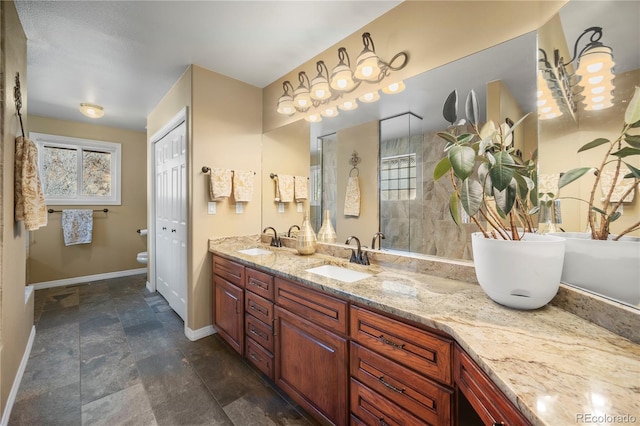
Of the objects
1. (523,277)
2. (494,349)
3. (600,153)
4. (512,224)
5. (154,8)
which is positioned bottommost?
(494,349)

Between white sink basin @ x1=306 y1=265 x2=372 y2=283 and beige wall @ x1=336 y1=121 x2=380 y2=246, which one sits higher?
beige wall @ x1=336 y1=121 x2=380 y2=246

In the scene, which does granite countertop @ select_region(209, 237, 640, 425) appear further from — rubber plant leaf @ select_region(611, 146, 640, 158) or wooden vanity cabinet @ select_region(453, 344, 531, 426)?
rubber plant leaf @ select_region(611, 146, 640, 158)

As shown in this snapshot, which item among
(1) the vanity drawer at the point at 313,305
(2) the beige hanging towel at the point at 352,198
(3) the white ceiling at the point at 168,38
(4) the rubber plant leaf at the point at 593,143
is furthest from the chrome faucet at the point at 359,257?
(3) the white ceiling at the point at 168,38

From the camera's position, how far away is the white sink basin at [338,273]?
1.65m

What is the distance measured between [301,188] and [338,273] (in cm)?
110

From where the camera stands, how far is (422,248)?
5.16 feet

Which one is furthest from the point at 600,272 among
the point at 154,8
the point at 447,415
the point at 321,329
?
the point at 154,8

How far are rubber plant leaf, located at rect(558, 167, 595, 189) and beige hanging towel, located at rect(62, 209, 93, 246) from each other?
5.50 meters

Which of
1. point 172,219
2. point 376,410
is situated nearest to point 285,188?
point 172,219

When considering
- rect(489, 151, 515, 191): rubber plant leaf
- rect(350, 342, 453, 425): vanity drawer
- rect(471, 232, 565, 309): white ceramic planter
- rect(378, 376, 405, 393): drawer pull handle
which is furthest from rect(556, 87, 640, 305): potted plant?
rect(378, 376, 405, 393): drawer pull handle

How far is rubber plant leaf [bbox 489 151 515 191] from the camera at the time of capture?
3.00 ft

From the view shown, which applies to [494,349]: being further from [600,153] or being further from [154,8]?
[154,8]

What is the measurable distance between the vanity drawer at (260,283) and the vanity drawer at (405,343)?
0.69 metres

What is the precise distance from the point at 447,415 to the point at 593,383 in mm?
494
